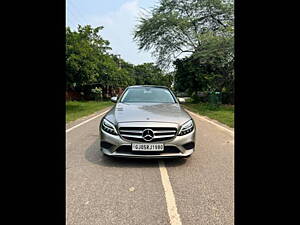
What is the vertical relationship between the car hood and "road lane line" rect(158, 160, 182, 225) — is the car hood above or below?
above

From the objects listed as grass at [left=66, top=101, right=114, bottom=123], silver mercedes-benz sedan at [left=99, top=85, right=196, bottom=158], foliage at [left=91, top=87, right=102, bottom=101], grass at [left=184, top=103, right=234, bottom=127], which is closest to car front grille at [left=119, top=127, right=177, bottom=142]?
silver mercedes-benz sedan at [left=99, top=85, right=196, bottom=158]

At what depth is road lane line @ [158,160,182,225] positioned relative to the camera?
91.6 inches

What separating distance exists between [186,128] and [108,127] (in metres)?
1.28

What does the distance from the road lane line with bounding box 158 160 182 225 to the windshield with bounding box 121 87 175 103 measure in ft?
5.78

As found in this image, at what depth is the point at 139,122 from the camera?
12.5 ft

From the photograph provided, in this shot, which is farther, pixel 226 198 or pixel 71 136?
pixel 71 136

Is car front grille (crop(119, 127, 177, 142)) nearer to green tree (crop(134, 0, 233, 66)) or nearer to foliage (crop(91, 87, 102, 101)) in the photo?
green tree (crop(134, 0, 233, 66))

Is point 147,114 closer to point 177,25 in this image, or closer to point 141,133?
point 141,133

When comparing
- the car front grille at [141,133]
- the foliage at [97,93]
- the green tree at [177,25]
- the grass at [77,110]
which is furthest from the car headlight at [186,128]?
the foliage at [97,93]
